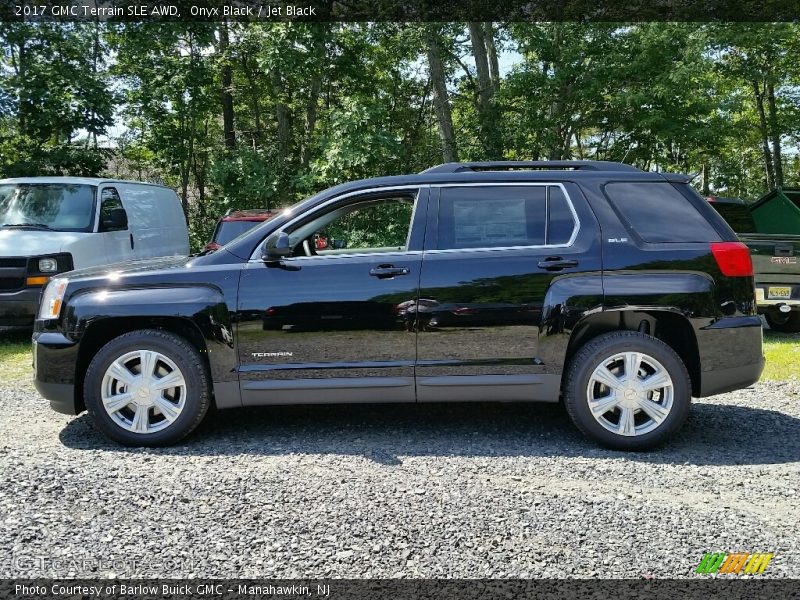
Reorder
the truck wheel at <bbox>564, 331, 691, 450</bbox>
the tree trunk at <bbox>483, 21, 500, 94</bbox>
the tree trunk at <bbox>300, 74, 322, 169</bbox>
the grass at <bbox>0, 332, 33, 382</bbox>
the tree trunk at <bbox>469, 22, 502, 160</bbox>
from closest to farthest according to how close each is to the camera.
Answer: the truck wheel at <bbox>564, 331, 691, 450</bbox>
the grass at <bbox>0, 332, 33, 382</bbox>
the tree trunk at <bbox>469, 22, 502, 160</bbox>
the tree trunk at <bbox>483, 21, 500, 94</bbox>
the tree trunk at <bbox>300, 74, 322, 169</bbox>

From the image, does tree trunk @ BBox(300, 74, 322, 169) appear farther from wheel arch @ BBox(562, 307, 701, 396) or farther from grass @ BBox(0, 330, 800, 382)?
wheel arch @ BBox(562, 307, 701, 396)

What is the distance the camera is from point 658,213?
5.10 metres

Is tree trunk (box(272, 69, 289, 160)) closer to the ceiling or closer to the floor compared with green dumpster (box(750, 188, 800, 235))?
closer to the ceiling

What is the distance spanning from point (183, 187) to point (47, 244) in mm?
14646

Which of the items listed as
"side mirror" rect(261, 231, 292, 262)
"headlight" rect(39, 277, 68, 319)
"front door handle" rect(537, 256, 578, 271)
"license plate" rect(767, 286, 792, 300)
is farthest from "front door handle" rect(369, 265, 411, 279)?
"license plate" rect(767, 286, 792, 300)

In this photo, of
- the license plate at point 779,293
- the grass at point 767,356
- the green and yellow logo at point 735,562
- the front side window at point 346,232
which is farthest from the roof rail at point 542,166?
the license plate at point 779,293

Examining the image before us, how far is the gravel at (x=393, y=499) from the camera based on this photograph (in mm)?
3186

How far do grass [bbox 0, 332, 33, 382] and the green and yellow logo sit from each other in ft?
21.8

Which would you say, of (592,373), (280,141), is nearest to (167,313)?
(592,373)

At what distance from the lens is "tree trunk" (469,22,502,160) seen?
68.2ft

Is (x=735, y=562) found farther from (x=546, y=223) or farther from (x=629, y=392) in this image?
(x=546, y=223)

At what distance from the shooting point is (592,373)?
16.0 feet

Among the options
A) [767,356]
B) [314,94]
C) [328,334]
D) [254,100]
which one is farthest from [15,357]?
[254,100]

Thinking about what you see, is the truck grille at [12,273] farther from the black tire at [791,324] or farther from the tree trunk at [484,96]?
the tree trunk at [484,96]
